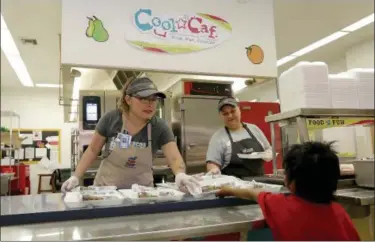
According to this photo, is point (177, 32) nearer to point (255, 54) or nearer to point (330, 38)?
point (255, 54)

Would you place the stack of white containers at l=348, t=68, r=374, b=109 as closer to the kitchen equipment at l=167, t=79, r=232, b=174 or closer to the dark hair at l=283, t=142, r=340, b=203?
the dark hair at l=283, t=142, r=340, b=203

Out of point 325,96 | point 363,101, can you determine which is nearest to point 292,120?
point 325,96

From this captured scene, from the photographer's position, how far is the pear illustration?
2086mm

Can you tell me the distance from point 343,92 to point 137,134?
110 centimetres

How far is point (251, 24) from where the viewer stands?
251 cm

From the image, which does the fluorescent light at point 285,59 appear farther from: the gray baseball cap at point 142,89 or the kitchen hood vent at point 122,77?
the gray baseball cap at point 142,89

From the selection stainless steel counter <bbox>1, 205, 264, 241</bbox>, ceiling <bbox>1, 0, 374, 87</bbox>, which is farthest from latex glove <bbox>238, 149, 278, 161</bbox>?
ceiling <bbox>1, 0, 374, 87</bbox>

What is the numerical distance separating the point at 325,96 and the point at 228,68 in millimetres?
944

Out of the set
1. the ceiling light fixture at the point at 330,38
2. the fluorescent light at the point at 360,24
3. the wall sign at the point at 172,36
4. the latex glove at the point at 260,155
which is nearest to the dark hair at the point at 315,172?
the latex glove at the point at 260,155

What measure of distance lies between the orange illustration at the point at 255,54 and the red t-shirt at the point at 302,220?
1.59 metres

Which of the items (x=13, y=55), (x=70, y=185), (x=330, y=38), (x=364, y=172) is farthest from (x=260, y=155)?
(x=13, y=55)

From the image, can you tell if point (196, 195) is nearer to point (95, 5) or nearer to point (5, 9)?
point (95, 5)

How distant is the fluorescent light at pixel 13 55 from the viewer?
394 cm

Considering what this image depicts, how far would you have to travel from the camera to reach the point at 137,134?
1.77 meters
